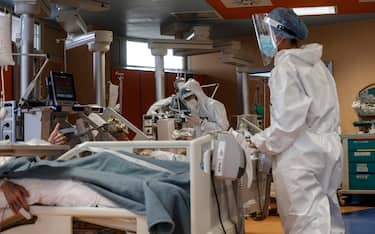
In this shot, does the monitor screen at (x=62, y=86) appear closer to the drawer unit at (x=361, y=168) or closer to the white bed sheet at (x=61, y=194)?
the white bed sheet at (x=61, y=194)

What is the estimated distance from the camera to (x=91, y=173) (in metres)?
2.01

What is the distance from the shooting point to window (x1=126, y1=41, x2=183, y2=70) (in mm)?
8594

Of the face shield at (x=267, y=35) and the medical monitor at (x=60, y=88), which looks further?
the medical monitor at (x=60, y=88)

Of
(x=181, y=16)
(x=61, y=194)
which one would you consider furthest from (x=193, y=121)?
(x=61, y=194)

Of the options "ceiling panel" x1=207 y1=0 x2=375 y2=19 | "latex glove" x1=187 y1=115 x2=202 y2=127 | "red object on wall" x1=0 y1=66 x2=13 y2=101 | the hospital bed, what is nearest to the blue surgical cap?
the hospital bed

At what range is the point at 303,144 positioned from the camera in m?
2.48

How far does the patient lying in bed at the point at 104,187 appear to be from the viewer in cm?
186

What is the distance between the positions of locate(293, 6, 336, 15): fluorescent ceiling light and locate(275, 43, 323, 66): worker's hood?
395 centimetres

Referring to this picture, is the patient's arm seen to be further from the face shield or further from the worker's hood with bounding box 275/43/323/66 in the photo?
the face shield

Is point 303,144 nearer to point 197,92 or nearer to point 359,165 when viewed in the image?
point 197,92

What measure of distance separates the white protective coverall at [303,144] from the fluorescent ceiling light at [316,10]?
13.4ft

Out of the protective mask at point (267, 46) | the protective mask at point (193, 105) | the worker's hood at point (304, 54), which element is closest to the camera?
the worker's hood at point (304, 54)

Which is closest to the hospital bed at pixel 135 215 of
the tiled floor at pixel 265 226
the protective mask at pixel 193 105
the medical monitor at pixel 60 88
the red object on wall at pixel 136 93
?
the medical monitor at pixel 60 88

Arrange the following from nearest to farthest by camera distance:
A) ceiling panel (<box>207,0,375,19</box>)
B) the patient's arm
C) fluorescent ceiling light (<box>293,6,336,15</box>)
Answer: the patient's arm, ceiling panel (<box>207,0,375,19</box>), fluorescent ceiling light (<box>293,6,336,15</box>)
